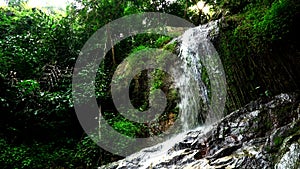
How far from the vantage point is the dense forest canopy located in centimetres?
381

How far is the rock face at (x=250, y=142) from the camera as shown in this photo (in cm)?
248

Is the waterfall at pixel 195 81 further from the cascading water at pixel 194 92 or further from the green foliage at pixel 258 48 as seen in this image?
the green foliage at pixel 258 48

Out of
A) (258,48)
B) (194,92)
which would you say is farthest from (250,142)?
(194,92)

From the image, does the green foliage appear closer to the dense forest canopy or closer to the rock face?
the dense forest canopy

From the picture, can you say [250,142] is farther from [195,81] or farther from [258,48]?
[195,81]

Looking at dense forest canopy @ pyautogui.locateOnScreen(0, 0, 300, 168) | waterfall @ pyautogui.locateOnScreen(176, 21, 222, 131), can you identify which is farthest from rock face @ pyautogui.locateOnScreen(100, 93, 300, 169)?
waterfall @ pyautogui.locateOnScreen(176, 21, 222, 131)

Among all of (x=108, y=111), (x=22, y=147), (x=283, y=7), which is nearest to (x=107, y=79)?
(x=108, y=111)

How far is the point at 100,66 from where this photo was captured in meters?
7.93

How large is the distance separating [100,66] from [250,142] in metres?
5.52

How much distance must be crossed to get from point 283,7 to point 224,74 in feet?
4.42

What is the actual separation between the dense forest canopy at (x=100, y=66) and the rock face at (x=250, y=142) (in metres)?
0.47

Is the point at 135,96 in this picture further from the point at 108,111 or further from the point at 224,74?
the point at 224,74

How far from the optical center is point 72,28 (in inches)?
340

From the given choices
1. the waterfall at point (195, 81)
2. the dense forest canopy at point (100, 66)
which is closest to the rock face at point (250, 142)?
the dense forest canopy at point (100, 66)
